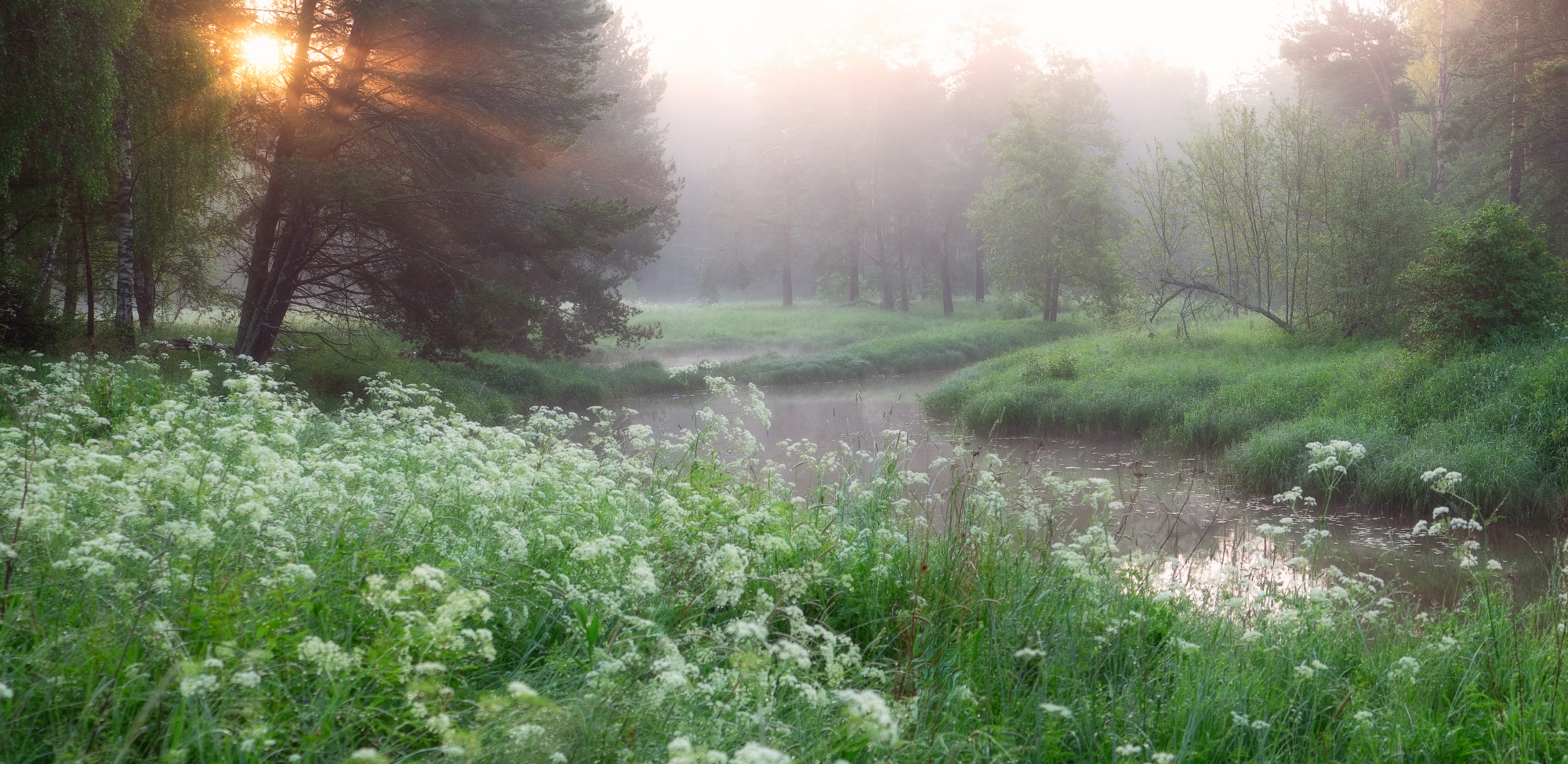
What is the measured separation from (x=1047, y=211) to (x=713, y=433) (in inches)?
1205

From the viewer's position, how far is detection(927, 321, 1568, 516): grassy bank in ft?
33.7

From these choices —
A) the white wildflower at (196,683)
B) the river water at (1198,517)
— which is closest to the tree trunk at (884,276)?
the river water at (1198,517)

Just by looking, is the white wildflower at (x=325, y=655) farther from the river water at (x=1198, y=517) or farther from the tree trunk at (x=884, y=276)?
the tree trunk at (x=884, y=276)

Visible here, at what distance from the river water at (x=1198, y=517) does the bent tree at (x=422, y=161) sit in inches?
155

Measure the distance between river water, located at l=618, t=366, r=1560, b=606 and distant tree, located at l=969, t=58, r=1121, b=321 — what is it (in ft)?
54.7

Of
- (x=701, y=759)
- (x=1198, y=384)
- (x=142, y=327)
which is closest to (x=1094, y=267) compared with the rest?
(x=1198, y=384)

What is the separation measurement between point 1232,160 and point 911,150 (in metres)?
22.5

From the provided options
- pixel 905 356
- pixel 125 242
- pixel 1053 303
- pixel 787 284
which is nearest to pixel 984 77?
pixel 787 284

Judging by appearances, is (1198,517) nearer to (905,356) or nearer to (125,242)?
(125,242)

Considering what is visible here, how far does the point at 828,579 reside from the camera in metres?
4.67

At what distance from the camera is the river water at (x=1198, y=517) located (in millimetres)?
6961

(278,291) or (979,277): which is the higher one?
(979,277)

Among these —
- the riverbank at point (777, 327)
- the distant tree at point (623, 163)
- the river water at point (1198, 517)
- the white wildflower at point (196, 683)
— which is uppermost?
the distant tree at point (623, 163)

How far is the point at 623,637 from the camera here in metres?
3.15
